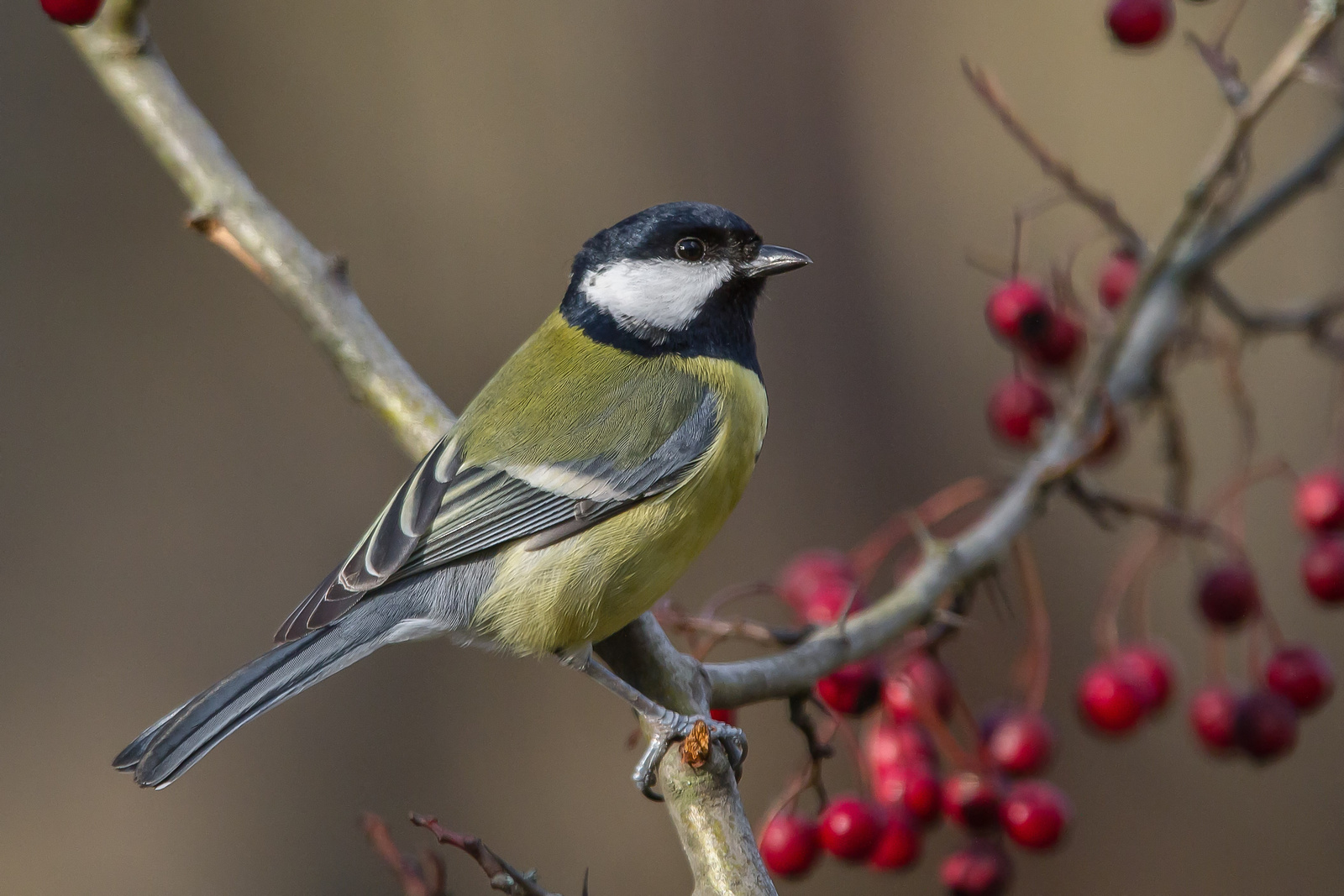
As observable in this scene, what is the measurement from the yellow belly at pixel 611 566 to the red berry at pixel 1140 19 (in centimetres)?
104

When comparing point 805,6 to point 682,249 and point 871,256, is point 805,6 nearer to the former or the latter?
point 871,256

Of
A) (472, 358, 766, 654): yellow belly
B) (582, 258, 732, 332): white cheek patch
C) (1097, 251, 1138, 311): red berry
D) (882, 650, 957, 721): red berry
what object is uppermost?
(582, 258, 732, 332): white cheek patch

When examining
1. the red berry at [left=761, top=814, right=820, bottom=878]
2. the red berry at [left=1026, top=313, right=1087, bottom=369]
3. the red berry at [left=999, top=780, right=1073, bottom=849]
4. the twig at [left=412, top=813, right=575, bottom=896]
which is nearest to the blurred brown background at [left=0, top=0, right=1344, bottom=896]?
the red berry at [left=1026, top=313, right=1087, bottom=369]

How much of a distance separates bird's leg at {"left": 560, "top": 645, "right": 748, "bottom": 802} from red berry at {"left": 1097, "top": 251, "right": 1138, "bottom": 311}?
143 centimetres

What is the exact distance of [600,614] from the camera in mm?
2129

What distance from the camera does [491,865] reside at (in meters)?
1.35

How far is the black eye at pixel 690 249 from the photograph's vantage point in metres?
2.53

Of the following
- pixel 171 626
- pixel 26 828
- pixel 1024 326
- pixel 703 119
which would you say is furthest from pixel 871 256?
pixel 26 828

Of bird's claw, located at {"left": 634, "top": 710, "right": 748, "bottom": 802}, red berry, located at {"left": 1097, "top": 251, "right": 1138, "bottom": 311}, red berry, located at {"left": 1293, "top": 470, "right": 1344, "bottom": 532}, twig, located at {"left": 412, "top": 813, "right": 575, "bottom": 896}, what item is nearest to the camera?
twig, located at {"left": 412, "top": 813, "right": 575, "bottom": 896}

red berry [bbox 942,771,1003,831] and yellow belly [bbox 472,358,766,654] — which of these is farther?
red berry [bbox 942,771,1003,831]

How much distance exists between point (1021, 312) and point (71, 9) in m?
1.95

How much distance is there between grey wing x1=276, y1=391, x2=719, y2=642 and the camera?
2246 mm

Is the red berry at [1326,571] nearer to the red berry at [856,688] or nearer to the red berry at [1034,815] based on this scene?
the red berry at [1034,815]

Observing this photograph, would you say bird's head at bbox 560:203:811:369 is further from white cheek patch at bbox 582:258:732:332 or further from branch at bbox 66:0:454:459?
branch at bbox 66:0:454:459
